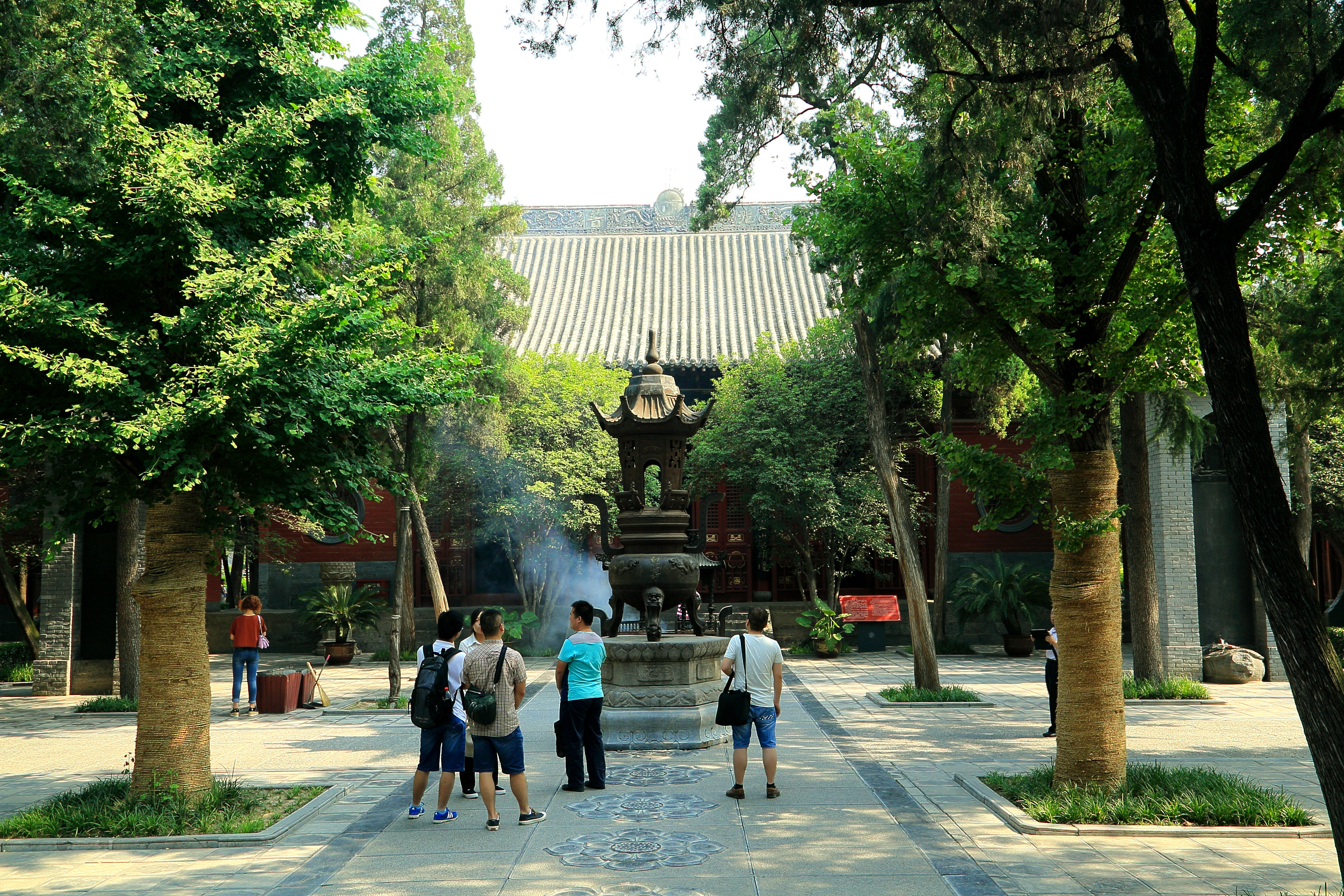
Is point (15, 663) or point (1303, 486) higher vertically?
point (1303, 486)

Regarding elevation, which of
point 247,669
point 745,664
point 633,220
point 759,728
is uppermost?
point 633,220

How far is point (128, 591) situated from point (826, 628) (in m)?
13.0

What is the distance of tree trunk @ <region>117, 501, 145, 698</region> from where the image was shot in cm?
1339

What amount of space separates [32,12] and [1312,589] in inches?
287

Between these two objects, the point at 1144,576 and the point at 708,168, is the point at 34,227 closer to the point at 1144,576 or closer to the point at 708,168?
the point at 708,168

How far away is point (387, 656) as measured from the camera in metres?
21.9

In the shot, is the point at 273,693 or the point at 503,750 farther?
the point at 273,693

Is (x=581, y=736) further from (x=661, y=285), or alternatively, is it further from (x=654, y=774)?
(x=661, y=285)

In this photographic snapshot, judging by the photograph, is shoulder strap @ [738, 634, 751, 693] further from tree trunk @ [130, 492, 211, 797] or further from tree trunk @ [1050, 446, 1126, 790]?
tree trunk @ [130, 492, 211, 797]

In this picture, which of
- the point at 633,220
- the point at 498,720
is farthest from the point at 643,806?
the point at 633,220

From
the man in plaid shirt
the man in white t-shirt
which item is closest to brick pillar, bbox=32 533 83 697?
the man in plaid shirt

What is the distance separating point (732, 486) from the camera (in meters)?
22.9

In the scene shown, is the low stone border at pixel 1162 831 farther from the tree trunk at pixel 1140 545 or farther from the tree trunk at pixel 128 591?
the tree trunk at pixel 128 591

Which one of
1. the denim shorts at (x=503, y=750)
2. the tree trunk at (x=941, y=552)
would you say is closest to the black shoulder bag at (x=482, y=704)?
the denim shorts at (x=503, y=750)
